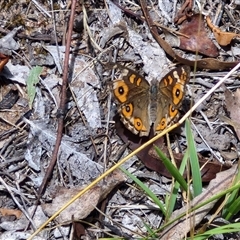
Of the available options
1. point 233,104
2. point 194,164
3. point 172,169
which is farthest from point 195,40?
point 172,169

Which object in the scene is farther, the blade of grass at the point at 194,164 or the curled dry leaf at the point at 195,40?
the curled dry leaf at the point at 195,40

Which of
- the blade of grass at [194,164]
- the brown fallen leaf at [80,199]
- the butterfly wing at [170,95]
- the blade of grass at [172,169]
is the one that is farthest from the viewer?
the butterfly wing at [170,95]

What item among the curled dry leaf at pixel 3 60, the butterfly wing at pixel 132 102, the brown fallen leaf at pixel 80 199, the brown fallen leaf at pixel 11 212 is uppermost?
the curled dry leaf at pixel 3 60

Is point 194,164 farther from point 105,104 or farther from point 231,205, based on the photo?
point 105,104

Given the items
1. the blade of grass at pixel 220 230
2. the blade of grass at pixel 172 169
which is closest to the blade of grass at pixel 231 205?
the blade of grass at pixel 220 230

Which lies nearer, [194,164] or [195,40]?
[194,164]

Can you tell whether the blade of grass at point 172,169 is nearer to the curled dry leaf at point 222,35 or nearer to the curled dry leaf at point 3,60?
the curled dry leaf at point 222,35

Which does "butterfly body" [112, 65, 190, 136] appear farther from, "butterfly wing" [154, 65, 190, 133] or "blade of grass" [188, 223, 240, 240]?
"blade of grass" [188, 223, 240, 240]
